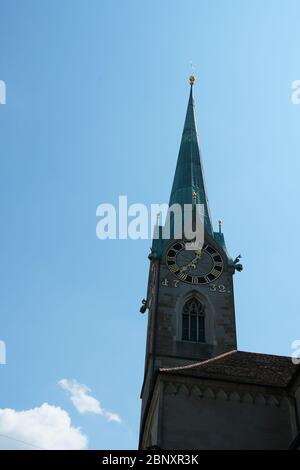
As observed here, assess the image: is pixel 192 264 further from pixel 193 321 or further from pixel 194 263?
pixel 193 321

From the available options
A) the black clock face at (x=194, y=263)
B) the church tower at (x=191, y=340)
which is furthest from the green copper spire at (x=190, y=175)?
the black clock face at (x=194, y=263)

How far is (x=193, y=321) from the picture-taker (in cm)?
3012

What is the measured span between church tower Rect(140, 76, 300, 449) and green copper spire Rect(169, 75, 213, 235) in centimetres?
5

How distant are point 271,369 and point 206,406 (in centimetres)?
315

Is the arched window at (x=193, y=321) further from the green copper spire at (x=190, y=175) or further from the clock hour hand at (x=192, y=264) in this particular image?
the green copper spire at (x=190, y=175)

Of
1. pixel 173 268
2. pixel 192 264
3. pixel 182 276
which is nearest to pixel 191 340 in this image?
pixel 182 276

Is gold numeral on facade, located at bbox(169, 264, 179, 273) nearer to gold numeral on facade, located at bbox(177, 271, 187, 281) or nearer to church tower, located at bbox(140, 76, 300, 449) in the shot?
church tower, located at bbox(140, 76, 300, 449)

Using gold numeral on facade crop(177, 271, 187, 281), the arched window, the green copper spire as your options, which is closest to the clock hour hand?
gold numeral on facade crop(177, 271, 187, 281)
